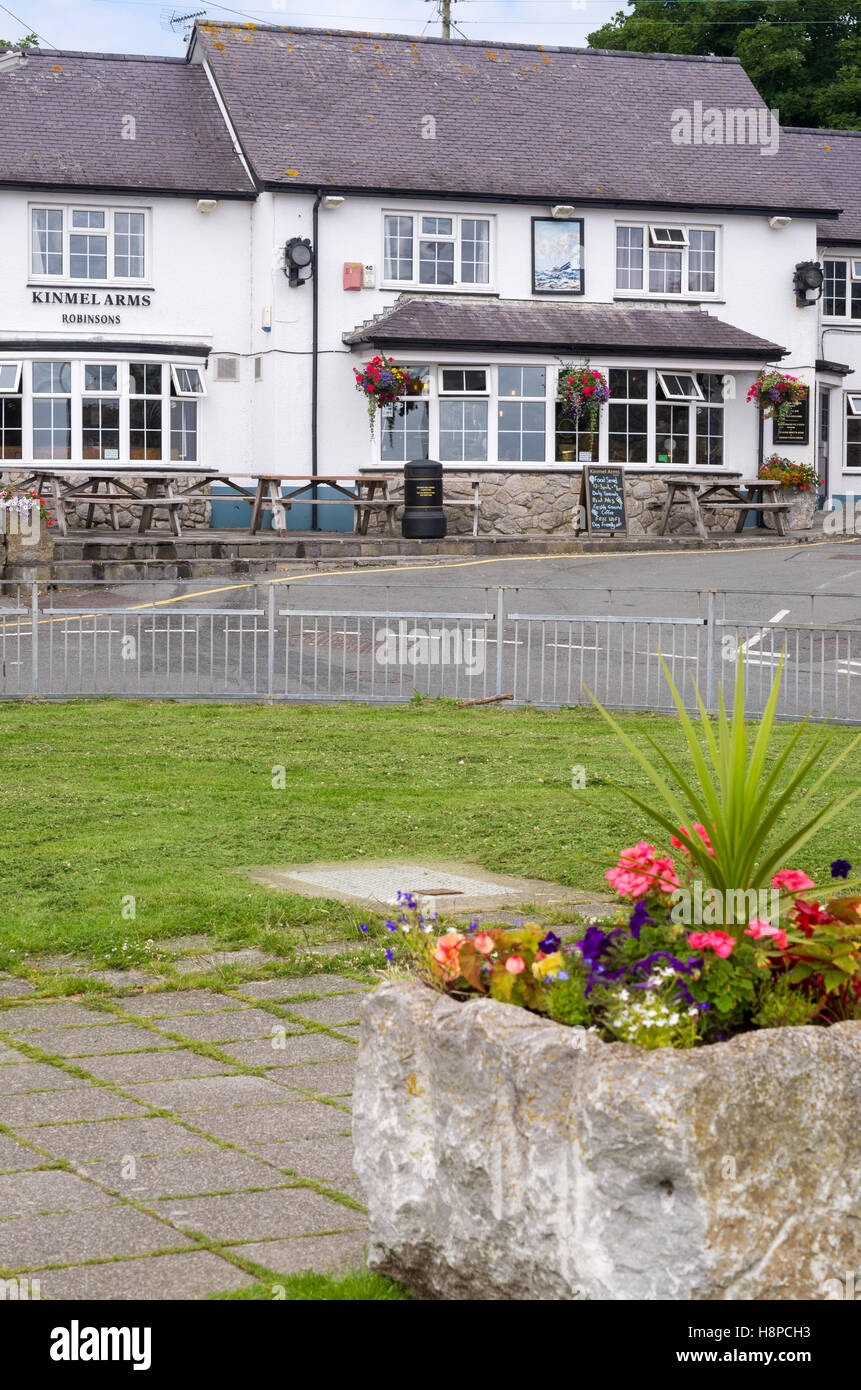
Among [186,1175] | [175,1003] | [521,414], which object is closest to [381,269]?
[521,414]

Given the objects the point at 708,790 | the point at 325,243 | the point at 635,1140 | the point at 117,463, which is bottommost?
the point at 635,1140

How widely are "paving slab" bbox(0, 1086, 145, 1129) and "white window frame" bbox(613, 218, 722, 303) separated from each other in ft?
98.8

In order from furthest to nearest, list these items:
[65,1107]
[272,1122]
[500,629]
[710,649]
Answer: [500,629], [710,649], [65,1107], [272,1122]

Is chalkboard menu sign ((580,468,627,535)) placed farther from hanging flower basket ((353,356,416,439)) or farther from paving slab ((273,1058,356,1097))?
paving slab ((273,1058,356,1097))

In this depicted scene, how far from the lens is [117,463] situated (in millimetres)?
30906

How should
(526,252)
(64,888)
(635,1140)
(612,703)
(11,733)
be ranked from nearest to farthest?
(635,1140) < (64,888) < (11,733) < (612,703) < (526,252)

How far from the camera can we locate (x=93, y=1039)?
5754 mm

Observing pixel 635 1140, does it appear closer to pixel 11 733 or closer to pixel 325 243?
pixel 11 733

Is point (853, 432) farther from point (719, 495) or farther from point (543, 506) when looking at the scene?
point (543, 506)

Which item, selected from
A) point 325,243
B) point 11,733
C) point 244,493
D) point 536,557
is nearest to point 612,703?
point 11,733

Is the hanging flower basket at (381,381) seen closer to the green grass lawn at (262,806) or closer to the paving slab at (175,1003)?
the green grass lawn at (262,806)

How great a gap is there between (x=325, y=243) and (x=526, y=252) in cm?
422

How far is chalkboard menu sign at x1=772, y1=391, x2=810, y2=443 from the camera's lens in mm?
33375

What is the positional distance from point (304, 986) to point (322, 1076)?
110 cm
